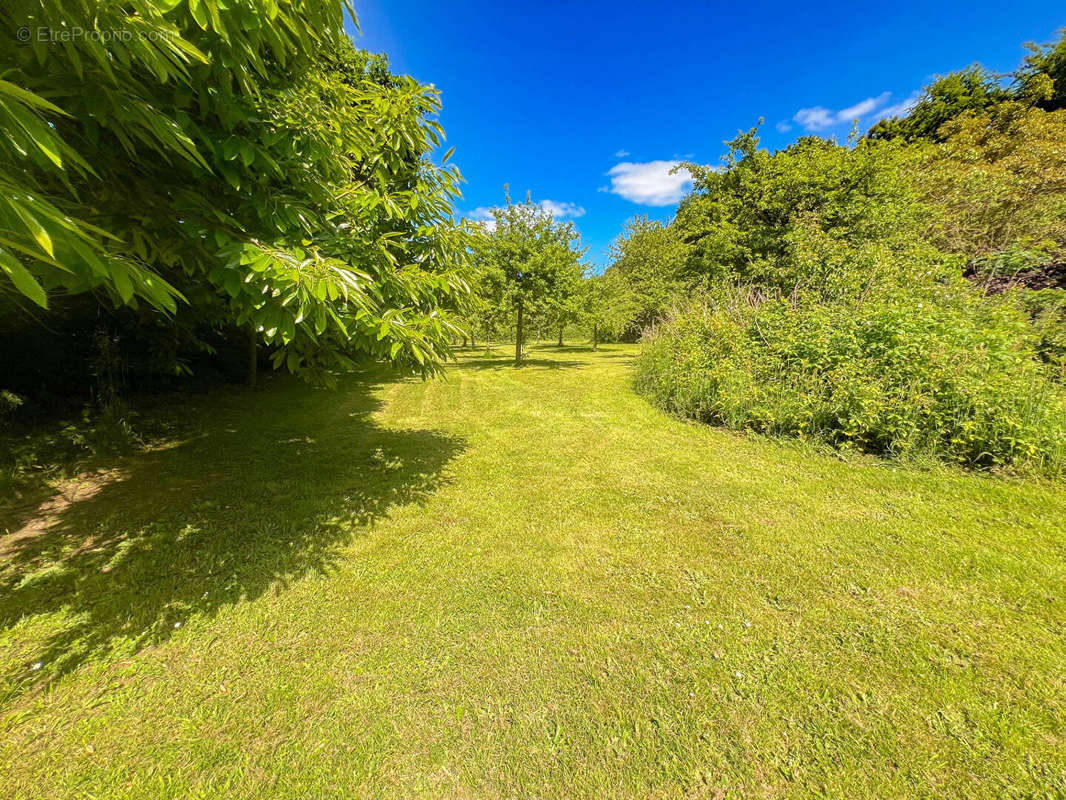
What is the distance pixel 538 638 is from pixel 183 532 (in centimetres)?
357

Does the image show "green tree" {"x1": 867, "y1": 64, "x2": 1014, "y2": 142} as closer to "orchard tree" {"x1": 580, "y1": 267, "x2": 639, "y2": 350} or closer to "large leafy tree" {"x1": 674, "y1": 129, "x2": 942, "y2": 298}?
"large leafy tree" {"x1": 674, "y1": 129, "x2": 942, "y2": 298}

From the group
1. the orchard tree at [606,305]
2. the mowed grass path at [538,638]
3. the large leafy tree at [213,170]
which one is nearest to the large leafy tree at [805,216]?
the orchard tree at [606,305]

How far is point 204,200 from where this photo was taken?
2.13 m

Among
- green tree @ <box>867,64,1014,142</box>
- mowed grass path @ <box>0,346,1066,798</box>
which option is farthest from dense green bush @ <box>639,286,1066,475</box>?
green tree @ <box>867,64,1014,142</box>

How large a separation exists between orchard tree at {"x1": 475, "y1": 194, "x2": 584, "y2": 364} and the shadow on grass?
37.1 ft

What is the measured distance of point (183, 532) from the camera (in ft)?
11.1

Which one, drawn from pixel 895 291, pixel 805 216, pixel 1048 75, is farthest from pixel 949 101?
pixel 895 291

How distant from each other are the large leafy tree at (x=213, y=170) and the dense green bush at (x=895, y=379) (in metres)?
5.61

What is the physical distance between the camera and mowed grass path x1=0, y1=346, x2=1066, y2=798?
1633 millimetres

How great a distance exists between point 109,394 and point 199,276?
4465 millimetres

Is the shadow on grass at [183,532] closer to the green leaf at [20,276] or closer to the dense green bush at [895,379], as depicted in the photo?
the green leaf at [20,276]

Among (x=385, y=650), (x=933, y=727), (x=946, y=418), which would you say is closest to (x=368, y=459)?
(x=385, y=650)

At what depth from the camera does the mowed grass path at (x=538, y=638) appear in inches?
64.3

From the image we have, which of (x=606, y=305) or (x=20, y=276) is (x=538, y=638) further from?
(x=606, y=305)
